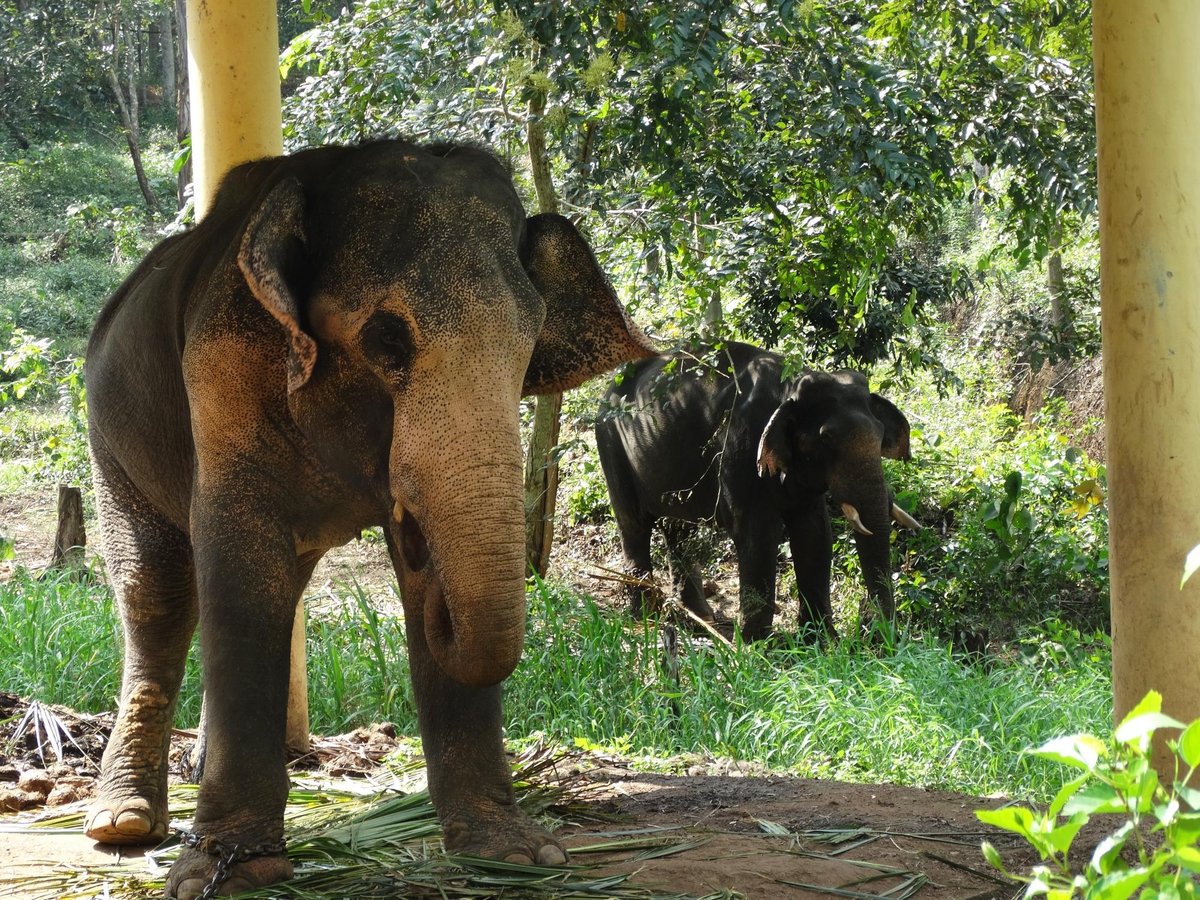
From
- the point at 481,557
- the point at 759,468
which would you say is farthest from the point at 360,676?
the point at 481,557

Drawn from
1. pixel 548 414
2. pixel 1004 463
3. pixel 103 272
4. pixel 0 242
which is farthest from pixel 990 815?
pixel 0 242

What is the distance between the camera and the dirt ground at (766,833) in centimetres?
327

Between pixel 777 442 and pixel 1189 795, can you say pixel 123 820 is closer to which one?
pixel 1189 795

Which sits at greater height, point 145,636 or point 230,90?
point 230,90

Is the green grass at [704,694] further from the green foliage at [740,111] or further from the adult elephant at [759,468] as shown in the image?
the green foliage at [740,111]

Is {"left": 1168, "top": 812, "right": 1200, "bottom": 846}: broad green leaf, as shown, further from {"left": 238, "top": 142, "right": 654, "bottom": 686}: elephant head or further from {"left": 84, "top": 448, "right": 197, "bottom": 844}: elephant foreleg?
{"left": 84, "top": 448, "right": 197, "bottom": 844}: elephant foreleg

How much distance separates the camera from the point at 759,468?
8852 millimetres

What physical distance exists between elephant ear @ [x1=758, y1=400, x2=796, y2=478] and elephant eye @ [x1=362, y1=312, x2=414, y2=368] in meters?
5.84

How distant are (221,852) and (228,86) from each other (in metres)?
2.92

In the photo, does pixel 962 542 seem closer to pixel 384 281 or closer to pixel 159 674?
pixel 159 674

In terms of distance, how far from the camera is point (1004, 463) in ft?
33.9

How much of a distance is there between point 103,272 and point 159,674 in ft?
67.0

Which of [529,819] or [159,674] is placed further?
[159,674]

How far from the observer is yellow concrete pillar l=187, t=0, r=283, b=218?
505cm
